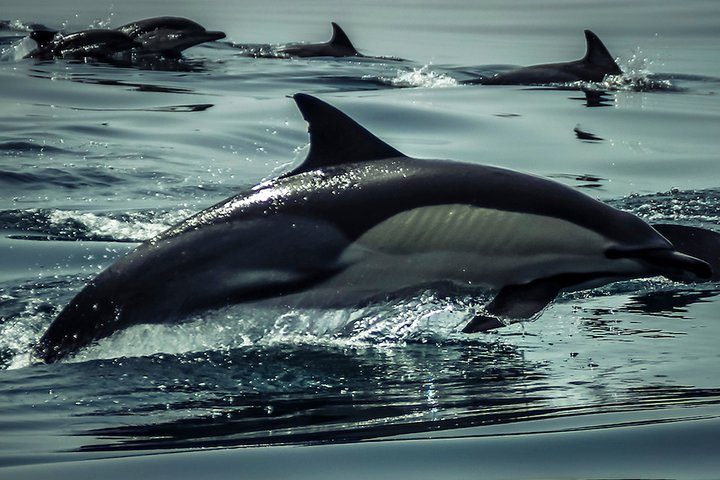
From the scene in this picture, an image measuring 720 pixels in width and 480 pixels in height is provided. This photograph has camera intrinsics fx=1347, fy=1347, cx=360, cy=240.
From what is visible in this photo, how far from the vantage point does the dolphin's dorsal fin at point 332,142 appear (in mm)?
5969

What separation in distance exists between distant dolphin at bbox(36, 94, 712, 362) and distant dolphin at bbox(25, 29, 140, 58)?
15.8 metres

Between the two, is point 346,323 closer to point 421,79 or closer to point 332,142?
point 332,142

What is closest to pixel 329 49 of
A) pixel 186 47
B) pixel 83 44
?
pixel 186 47

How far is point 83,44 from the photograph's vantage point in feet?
69.5

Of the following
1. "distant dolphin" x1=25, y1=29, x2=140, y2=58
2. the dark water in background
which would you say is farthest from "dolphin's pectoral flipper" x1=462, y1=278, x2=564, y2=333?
"distant dolphin" x1=25, y1=29, x2=140, y2=58

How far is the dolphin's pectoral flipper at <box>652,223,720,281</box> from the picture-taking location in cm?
740

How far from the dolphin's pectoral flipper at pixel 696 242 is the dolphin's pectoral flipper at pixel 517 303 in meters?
1.57

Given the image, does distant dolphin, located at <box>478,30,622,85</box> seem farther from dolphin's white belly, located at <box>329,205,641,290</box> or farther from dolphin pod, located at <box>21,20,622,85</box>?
dolphin's white belly, located at <box>329,205,641,290</box>

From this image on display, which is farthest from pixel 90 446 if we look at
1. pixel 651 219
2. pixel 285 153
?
pixel 285 153

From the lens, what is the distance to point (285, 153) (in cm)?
1305

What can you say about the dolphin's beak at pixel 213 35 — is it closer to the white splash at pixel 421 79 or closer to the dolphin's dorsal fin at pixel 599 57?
the white splash at pixel 421 79

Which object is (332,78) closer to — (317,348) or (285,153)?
(285,153)

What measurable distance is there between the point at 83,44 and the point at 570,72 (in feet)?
25.4

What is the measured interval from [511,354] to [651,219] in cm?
365
